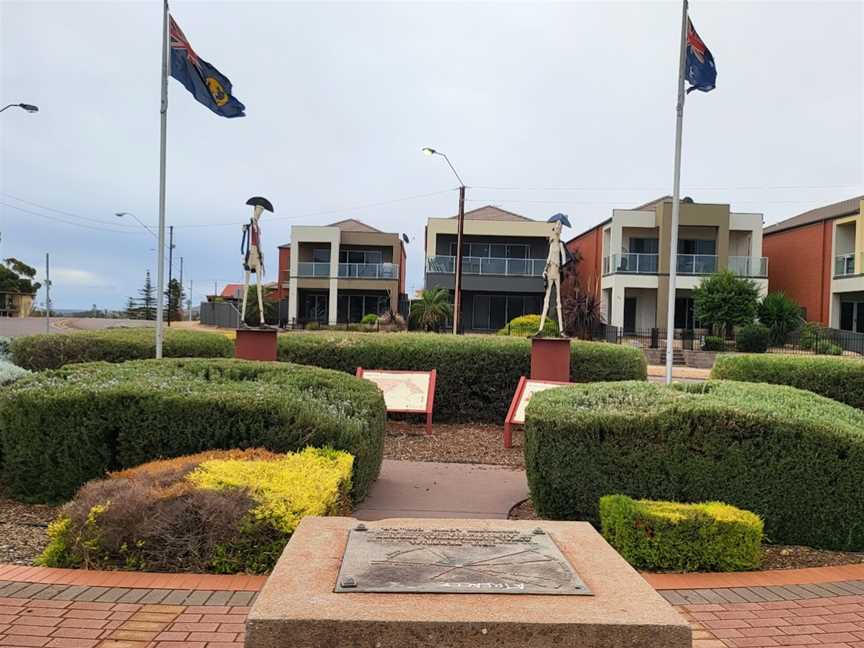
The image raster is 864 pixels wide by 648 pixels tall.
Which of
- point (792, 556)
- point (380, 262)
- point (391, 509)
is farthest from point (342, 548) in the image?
point (380, 262)

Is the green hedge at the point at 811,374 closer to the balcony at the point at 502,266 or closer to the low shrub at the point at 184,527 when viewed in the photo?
the low shrub at the point at 184,527

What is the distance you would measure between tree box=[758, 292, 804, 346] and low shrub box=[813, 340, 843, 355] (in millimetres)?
2098

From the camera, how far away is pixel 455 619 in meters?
2.65

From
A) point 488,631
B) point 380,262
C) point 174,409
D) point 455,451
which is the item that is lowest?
point 455,451

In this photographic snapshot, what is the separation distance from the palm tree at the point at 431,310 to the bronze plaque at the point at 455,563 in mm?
31017

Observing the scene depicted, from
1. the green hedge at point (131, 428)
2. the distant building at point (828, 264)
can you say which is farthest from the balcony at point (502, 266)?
the green hedge at point (131, 428)

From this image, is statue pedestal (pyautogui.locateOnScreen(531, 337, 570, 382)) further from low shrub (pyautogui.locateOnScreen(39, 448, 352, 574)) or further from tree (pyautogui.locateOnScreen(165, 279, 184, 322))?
tree (pyautogui.locateOnScreen(165, 279, 184, 322))

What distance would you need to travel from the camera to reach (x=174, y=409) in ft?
18.7

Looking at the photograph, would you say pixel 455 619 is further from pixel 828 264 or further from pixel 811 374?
pixel 828 264

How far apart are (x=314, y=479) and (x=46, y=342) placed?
381 inches

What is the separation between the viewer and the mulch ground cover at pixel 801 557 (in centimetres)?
491

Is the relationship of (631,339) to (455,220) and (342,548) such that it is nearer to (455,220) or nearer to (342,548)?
(455,220)

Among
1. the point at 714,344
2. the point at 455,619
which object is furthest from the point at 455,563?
the point at 714,344

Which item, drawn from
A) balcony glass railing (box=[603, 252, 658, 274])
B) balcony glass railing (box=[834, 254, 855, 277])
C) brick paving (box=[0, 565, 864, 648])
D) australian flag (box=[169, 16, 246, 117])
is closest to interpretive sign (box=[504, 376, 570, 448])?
brick paving (box=[0, 565, 864, 648])
